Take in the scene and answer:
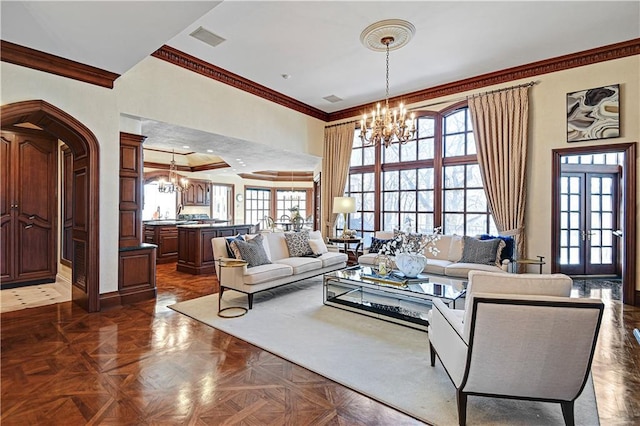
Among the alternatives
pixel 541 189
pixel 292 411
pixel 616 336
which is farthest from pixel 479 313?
pixel 541 189

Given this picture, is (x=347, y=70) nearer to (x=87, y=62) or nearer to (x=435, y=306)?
(x=87, y=62)

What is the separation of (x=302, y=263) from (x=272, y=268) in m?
0.66

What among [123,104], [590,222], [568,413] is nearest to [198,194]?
[123,104]

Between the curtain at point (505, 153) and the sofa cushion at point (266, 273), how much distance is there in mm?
3535

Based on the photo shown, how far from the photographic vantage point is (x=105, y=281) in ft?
13.6

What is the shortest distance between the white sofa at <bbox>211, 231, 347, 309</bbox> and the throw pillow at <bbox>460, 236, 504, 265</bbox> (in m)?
2.05

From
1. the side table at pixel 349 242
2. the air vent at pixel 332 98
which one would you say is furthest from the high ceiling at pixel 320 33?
the side table at pixel 349 242

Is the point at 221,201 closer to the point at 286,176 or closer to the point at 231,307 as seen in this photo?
the point at 286,176

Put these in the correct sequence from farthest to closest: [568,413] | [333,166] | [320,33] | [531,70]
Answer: [333,166]
[531,70]
[320,33]
[568,413]

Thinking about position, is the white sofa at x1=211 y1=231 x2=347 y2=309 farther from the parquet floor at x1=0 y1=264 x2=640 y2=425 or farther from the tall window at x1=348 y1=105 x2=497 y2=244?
the tall window at x1=348 y1=105 x2=497 y2=244

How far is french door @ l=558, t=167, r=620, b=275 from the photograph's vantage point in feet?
20.2

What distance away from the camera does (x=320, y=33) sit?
405 centimetres

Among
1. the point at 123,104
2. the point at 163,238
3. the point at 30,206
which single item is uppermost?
the point at 123,104

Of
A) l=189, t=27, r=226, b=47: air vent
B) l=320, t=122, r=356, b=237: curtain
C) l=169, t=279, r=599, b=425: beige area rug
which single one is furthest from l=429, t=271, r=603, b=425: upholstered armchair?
l=320, t=122, r=356, b=237: curtain
